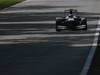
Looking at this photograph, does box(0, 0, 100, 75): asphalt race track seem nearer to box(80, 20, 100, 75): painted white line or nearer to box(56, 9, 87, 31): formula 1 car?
box(80, 20, 100, 75): painted white line

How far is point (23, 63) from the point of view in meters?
14.5

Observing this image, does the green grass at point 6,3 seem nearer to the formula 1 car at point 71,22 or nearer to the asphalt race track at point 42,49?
the asphalt race track at point 42,49

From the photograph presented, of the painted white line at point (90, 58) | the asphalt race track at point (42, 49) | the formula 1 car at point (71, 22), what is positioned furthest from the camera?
the formula 1 car at point (71, 22)

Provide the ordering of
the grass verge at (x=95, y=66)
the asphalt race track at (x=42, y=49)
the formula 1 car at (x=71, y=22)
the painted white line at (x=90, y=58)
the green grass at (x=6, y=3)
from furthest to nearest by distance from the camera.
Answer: the green grass at (x=6, y=3) → the formula 1 car at (x=71, y=22) → the asphalt race track at (x=42, y=49) → the painted white line at (x=90, y=58) → the grass verge at (x=95, y=66)

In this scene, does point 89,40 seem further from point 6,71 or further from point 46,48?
point 6,71

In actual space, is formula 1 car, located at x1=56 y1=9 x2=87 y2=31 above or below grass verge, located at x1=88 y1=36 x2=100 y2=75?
below

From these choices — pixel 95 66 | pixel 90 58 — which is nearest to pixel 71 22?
A: pixel 90 58

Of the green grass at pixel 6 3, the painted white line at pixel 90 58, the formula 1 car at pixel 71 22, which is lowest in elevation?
the green grass at pixel 6 3

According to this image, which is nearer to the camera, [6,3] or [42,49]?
[42,49]

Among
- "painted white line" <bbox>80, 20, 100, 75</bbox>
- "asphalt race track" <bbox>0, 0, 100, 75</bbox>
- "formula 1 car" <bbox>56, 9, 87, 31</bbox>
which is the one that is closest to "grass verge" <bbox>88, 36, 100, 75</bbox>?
"painted white line" <bbox>80, 20, 100, 75</bbox>

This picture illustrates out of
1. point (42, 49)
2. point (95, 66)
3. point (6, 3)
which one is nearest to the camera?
point (95, 66)

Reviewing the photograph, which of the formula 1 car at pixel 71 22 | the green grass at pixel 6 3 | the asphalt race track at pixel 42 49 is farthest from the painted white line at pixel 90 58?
the green grass at pixel 6 3

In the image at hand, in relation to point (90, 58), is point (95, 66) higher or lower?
higher

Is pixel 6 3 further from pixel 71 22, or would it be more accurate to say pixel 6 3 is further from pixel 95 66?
pixel 95 66
